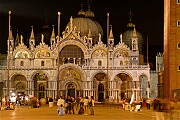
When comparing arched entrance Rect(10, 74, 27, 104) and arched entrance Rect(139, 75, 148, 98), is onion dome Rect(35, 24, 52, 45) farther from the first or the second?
arched entrance Rect(139, 75, 148, 98)

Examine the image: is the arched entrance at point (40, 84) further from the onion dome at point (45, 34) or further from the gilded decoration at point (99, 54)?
the onion dome at point (45, 34)

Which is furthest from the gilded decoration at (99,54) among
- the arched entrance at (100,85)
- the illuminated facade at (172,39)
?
the illuminated facade at (172,39)

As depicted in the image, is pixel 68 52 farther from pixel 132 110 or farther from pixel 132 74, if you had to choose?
pixel 132 110

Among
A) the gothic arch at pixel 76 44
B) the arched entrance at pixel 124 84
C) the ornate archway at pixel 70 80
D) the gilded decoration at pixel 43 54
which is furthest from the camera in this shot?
the gilded decoration at pixel 43 54

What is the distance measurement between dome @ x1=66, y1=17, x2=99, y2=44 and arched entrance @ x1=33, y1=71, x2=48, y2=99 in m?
11.9

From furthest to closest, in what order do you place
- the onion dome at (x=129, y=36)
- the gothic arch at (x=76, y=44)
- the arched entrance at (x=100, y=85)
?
the onion dome at (x=129, y=36) → the gothic arch at (x=76, y=44) → the arched entrance at (x=100, y=85)

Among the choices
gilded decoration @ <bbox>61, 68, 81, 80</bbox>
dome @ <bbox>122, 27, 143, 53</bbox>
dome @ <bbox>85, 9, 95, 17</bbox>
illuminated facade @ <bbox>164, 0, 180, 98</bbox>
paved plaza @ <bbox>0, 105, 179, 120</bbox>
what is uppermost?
dome @ <bbox>85, 9, 95, 17</bbox>

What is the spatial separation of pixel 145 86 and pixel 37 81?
20002mm

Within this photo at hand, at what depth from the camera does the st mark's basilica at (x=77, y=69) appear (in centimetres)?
8575

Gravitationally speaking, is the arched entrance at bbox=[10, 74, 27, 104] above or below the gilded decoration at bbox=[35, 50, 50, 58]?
below

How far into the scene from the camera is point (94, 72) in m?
85.8

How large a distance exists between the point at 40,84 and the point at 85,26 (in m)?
14.8

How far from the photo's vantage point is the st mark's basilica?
3376 inches

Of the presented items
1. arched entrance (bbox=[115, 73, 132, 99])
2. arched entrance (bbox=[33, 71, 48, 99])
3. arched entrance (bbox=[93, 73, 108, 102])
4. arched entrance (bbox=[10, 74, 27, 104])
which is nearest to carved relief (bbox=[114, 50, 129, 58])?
arched entrance (bbox=[115, 73, 132, 99])
